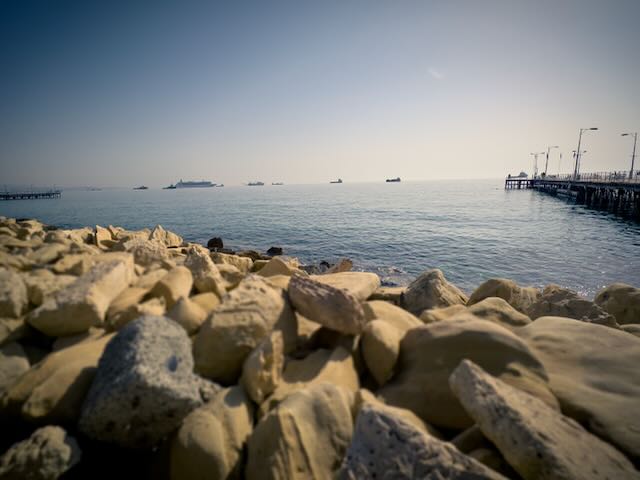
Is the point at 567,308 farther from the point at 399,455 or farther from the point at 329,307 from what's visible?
the point at 399,455

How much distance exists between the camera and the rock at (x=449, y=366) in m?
2.58

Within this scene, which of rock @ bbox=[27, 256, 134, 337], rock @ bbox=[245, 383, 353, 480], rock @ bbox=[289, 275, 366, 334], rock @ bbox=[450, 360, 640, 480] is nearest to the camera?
rock @ bbox=[450, 360, 640, 480]

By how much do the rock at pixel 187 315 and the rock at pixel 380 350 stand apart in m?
1.69

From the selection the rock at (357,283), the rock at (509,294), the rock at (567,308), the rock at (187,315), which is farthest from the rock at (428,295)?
the rock at (187,315)

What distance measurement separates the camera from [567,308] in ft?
17.1

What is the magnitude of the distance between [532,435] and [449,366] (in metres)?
0.83

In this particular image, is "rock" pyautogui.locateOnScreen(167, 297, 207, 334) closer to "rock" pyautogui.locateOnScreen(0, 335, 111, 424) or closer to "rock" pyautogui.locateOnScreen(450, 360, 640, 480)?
"rock" pyautogui.locateOnScreen(0, 335, 111, 424)

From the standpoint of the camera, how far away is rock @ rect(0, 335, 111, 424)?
2.27 metres

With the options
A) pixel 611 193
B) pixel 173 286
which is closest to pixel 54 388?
pixel 173 286

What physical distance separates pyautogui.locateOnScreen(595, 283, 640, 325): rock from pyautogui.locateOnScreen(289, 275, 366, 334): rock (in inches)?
235

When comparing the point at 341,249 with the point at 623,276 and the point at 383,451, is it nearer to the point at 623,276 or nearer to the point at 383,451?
the point at 623,276

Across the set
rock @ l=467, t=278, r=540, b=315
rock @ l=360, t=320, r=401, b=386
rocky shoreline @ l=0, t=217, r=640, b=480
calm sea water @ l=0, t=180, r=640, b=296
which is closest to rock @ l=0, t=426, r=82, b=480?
rocky shoreline @ l=0, t=217, r=640, b=480

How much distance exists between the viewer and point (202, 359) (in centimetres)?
265

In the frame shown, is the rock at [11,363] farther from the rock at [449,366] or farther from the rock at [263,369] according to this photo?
the rock at [449,366]
